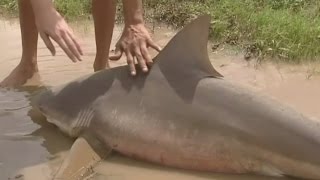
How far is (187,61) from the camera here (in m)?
2.82

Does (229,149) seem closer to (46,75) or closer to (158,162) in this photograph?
(158,162)

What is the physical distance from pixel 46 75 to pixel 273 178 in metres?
1.77

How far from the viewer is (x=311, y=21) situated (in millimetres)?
4477

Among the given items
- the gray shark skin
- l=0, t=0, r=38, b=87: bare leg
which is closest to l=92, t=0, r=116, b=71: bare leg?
l=0, t=0, r=38, b=87: bare leg

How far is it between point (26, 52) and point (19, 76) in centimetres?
16

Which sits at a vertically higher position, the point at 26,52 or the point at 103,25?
the point at 103,25

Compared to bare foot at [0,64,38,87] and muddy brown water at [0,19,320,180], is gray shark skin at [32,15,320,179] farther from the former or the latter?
bare foot at [0,64,38,87]

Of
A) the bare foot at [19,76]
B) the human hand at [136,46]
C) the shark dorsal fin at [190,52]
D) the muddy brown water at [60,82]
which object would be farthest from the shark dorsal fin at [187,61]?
the bare foot at [19,76]

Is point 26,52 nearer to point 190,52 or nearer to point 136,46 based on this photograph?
point 136,46

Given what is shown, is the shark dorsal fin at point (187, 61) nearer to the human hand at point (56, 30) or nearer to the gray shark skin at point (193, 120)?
the gray shark skin at point (193, 120)

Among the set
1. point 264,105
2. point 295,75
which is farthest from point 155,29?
point 264,105

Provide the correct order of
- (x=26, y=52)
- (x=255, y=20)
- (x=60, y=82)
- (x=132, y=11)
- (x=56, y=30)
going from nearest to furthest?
(x=56, y=30) → (x=132, y=11) → (x=60, y=82) → (x=26, y=52) → (x=255, y=20)

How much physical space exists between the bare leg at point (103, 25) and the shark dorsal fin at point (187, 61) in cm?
98

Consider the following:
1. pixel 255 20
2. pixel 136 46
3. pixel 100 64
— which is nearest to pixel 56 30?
pixel 136 46
